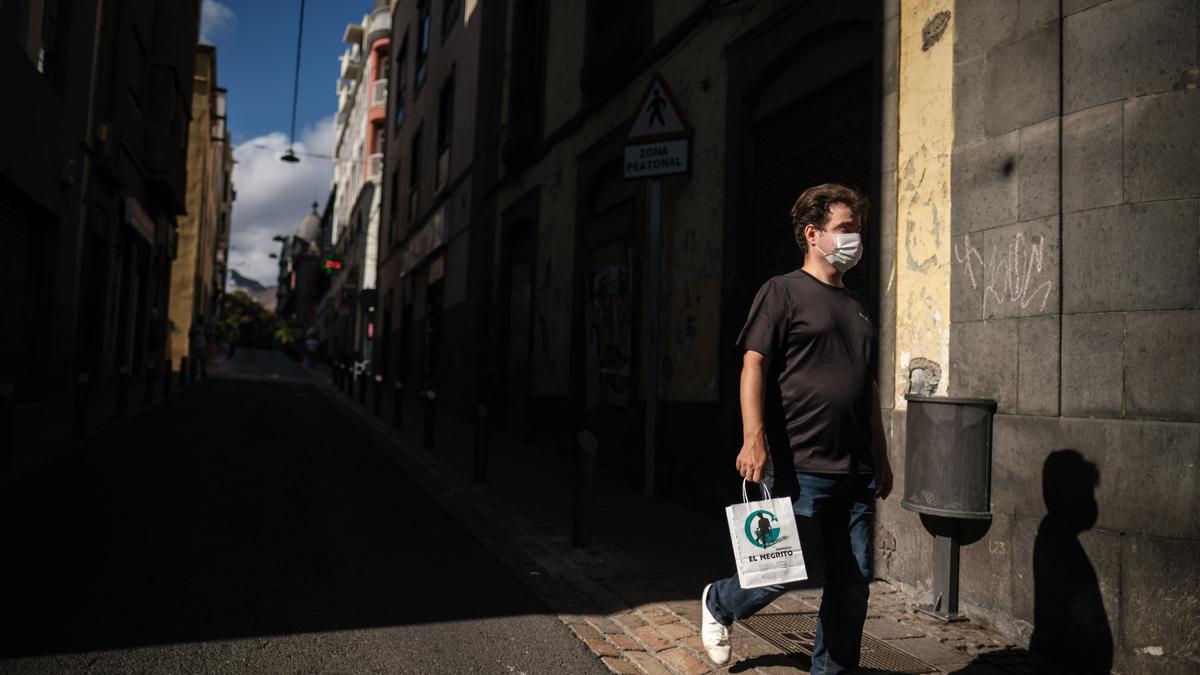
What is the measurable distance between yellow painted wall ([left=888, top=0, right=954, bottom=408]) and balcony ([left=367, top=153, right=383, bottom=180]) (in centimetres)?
3276

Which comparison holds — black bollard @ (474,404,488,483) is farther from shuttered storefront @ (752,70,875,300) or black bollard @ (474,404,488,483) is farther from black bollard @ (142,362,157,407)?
black bollard @ (142,362,157,407)

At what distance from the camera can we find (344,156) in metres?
50.4

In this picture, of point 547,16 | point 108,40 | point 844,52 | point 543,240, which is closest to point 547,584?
point 844,52

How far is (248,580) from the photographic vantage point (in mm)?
4402

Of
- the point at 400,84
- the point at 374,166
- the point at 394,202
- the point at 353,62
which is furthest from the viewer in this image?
the point at 353,62

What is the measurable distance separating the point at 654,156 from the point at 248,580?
4.75 metres

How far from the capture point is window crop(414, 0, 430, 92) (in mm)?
23281

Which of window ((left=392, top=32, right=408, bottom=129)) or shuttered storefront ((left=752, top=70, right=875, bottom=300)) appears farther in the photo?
window ((left=392, top=32, right=408, bottom=129))

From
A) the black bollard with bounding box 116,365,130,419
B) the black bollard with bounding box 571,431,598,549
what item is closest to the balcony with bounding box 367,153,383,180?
the black bollard with bounding box 116,365,130,419

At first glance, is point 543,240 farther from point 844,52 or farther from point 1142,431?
point 1142,431

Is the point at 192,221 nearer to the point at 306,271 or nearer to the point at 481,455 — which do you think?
the point at 481,455

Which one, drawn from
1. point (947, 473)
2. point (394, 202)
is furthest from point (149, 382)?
point (394, 202)

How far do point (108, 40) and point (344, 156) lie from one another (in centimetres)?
3581

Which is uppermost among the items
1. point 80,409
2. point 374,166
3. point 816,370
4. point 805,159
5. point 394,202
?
point 374,166
